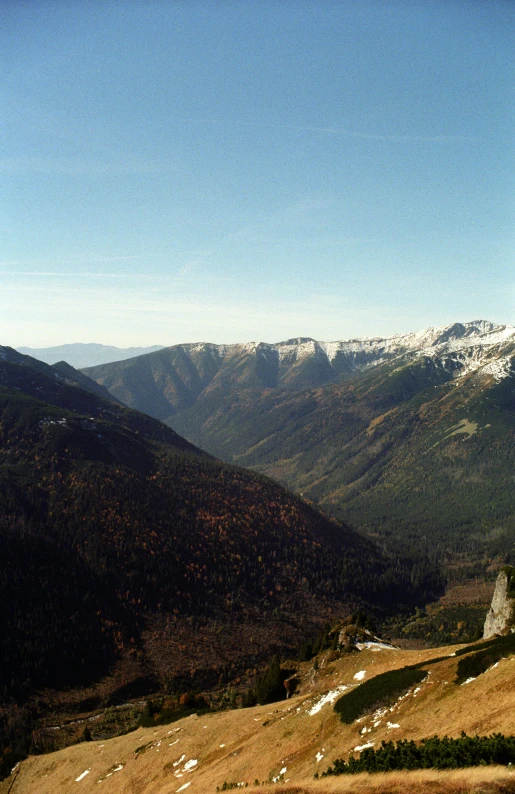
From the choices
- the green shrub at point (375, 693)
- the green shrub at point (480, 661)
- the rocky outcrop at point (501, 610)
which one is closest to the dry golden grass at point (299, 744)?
the green shrub at point (480, 661)

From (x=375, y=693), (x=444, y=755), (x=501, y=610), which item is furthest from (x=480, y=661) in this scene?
(x=501, y=610)

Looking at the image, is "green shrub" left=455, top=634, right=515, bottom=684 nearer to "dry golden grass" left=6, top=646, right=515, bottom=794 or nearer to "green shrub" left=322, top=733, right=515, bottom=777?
"dry golden grass" left=6, top=646, right=515, bottom=794

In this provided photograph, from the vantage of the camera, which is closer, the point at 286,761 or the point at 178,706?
the point at 286,761

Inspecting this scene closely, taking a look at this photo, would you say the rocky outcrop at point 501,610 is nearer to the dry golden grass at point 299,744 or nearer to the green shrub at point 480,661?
the dry golden grass at point 299,744

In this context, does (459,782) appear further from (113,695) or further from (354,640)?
(113,695)

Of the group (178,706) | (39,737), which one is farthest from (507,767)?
(39,737)

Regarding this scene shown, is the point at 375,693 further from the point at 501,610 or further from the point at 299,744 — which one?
the point at 501,610
